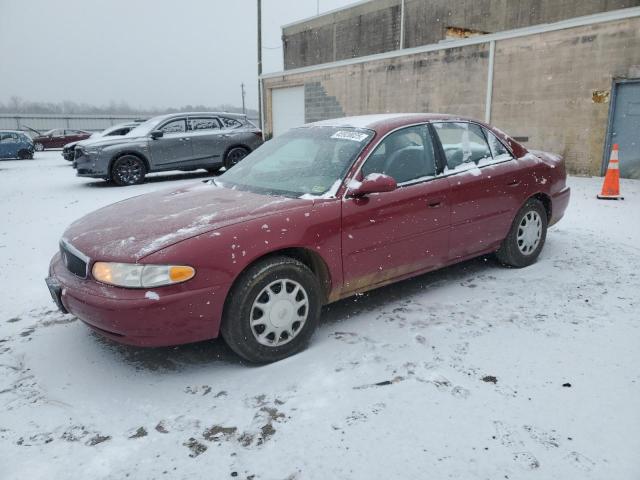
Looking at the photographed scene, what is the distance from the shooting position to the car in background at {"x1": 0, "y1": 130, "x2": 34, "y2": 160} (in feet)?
66.2

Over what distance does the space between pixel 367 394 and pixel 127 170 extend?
9398 millimetres

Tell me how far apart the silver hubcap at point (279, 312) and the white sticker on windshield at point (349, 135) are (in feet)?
4.00

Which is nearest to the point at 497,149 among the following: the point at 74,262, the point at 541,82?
the point at 74,262

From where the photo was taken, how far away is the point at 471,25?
65.6 feet

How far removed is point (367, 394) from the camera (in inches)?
99.3

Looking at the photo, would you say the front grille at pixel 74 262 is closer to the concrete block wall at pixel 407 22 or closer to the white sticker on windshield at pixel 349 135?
the white sticker on windshield at pixel 349 135

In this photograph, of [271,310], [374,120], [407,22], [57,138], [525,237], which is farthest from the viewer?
[57,138]

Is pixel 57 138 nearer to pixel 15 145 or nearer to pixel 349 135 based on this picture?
pixel 15 145

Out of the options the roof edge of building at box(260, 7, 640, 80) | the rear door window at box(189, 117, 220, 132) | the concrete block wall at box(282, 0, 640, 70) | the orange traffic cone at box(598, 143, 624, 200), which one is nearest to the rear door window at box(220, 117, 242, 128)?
the rear door window at box(189, 117, 220, 132)

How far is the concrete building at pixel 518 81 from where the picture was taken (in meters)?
9.66

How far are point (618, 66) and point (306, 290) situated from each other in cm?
959

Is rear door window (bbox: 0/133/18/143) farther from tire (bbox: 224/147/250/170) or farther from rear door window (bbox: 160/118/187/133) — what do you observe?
tire (bbox: 224/147/250/170)

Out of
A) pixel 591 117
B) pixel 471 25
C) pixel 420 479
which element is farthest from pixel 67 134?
pixel 420 479

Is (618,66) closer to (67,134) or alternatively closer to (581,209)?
(581,209)
